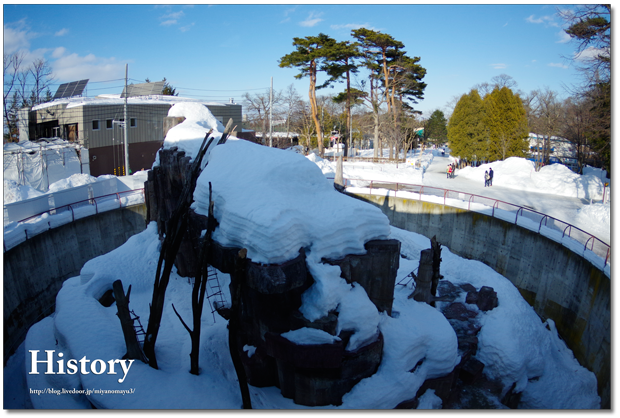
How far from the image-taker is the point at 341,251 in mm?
7711

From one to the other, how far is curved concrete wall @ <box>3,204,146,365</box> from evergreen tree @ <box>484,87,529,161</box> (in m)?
25.1

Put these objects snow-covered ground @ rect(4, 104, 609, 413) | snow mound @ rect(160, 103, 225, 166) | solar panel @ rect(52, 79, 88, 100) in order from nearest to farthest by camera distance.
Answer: snow-covered ground @ rect(4, 104, 609, 413), snow mound @ rect(160, 103, 225, 166), solar panel @ rect(52, 79, 88, 100)

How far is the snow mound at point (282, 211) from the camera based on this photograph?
23.2 feet

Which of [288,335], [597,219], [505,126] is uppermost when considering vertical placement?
[505,126]

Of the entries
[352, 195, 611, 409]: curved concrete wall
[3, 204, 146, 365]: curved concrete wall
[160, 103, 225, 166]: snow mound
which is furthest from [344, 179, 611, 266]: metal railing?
[3, 204, 146, 365]: curved concrete wall

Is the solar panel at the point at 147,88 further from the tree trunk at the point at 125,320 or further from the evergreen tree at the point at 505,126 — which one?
the tree trunk at the point at 125,320

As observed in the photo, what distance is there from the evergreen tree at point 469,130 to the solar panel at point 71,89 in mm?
28222

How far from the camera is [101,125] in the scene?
24.0 meters

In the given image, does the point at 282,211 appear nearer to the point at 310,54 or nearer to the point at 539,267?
the point at 539,267

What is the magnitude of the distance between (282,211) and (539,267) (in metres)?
10.8

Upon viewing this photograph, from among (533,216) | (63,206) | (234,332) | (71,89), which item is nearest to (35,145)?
(63,206)

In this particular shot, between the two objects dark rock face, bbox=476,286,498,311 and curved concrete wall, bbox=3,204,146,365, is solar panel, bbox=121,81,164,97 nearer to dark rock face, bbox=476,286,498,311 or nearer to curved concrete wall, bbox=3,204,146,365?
curved concrete wall, bbox=3,204,146,365

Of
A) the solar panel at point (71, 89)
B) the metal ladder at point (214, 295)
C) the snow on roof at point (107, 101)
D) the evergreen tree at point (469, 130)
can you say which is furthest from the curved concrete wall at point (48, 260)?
the evergreen tree at point (469, 130)

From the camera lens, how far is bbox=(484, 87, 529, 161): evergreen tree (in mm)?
28875
